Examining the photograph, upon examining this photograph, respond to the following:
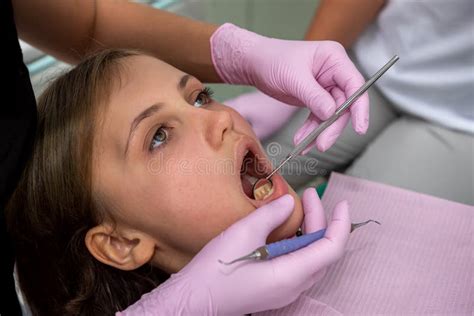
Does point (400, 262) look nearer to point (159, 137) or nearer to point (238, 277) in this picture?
point (238, 277)

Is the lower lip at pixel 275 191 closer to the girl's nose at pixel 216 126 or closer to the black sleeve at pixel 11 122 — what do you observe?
the girl's nose at pixel 216 126

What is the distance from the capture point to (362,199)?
1271mm

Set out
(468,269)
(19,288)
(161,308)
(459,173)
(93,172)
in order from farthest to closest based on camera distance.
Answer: (459,173), (19,288), (468,269), (93,172), (161,308)

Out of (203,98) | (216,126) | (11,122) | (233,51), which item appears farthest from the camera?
(233,51)

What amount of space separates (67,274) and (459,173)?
1.01 meters

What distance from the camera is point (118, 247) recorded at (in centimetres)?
99

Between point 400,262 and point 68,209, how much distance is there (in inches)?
28.7

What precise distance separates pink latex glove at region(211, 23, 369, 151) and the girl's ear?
40 cm

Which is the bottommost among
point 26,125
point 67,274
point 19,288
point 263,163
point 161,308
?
point 19,288

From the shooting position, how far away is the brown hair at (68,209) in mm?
973

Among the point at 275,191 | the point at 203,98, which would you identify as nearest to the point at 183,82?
the point at 203,98

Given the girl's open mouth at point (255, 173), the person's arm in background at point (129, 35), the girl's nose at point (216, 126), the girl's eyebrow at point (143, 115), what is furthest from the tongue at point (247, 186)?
the person's arm in background at point (129, 35)

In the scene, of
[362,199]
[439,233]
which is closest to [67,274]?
[362,199]

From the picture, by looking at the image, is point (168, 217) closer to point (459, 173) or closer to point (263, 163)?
point (263, 163)
